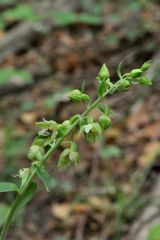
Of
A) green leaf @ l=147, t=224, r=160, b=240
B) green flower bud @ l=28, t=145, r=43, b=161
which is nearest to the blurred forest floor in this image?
green leaf @ l=147, t=224, r=160, b=240

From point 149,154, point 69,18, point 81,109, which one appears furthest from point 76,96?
point 69,18

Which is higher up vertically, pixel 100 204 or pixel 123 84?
pixel 100 204

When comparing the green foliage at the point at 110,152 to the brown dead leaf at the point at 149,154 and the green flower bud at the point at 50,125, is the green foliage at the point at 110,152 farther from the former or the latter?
the green flower bud at the point at 50,125

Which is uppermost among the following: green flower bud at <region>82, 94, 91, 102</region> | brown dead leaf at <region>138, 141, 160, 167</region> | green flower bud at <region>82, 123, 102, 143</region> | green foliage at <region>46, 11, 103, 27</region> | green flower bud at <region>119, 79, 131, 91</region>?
green foliage at <region>46, 11, 103, 27</region>

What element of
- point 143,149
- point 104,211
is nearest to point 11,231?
point 104,211

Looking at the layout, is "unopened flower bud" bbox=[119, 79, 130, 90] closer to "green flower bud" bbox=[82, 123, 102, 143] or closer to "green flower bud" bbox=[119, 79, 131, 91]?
"green flower bud" bbox=[119, 79, 131, 91]

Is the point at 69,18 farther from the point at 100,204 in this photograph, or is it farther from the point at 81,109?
the point at 100,204

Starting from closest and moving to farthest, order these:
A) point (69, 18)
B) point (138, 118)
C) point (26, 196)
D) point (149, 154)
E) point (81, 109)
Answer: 1. point (26, 196)
2. point (149, 154)
3. point (138, 118)
4. point (81, 109)
5. point (69, 18)

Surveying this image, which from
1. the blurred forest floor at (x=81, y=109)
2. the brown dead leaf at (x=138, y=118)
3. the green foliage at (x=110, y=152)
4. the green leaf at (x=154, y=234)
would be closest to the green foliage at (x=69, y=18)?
the blurred forest floor at (x=81, y=109)

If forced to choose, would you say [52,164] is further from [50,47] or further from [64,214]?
[50,47]
